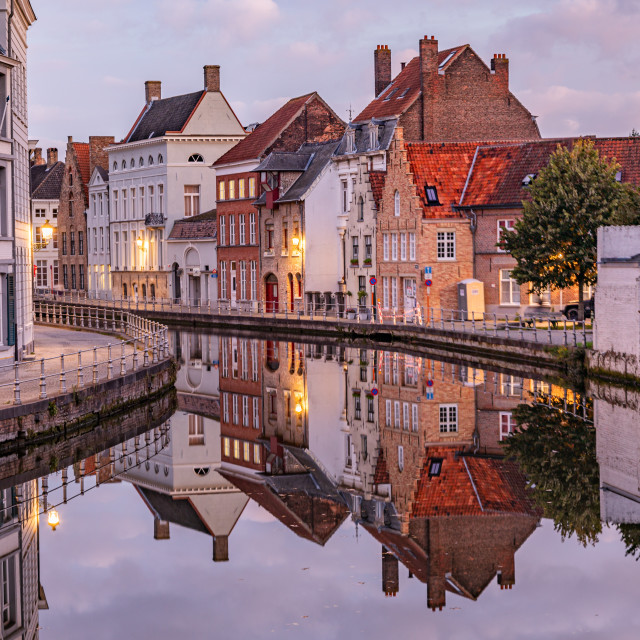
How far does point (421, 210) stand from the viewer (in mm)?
59312

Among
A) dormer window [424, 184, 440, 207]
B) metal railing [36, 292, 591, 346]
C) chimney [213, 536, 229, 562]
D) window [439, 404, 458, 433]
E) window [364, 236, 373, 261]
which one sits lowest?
chimney [213, 536, 229, 562]

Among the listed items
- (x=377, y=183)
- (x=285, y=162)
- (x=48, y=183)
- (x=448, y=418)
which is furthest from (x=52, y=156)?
(x=448, y=418)

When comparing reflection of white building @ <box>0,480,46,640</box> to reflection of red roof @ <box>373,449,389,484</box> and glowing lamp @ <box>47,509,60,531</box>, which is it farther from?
reflection of red roof @ <box>373,449,389,484</box>

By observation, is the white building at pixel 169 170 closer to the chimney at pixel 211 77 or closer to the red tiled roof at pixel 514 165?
the chimney at pixel 211 77

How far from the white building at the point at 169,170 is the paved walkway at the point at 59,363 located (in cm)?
3276

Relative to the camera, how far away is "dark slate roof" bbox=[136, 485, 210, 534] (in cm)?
2119

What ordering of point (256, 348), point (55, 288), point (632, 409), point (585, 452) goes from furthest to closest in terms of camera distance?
point (55, 288) < point (256, 348) < point (632, 409) < point (585, 452)

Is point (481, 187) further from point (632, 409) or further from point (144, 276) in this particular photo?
point (144, 276)

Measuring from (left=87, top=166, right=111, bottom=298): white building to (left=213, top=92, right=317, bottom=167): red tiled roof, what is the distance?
20.2m

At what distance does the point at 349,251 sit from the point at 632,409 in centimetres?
3732

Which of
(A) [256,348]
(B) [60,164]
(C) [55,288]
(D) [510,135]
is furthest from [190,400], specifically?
(B) [60,164]

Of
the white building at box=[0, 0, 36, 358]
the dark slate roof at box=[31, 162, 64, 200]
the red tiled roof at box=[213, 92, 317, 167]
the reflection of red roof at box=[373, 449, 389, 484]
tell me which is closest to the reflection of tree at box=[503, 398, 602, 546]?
the reflection of red roof at box=[373, 449, 389, 484]

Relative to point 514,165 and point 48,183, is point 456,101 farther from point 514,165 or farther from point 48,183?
point 48,183

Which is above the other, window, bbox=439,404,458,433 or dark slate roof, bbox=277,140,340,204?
dark slate roof, bbox=277,140,340,204
